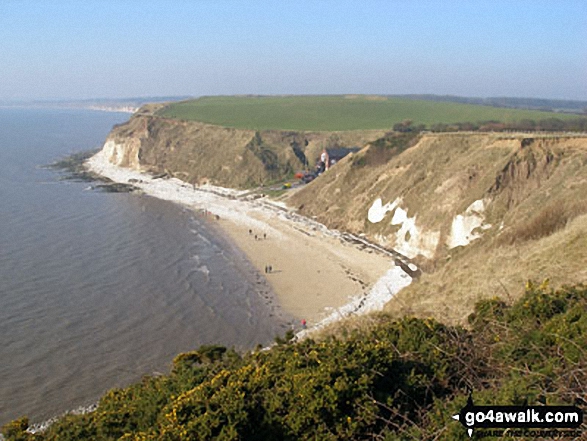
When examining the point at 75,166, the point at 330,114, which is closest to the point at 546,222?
the point at 75,166

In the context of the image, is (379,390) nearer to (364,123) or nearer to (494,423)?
(494,423)

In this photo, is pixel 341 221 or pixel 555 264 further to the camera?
pixel 341 221

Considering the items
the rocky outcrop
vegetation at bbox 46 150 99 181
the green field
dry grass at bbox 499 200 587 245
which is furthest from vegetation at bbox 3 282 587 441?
the green field

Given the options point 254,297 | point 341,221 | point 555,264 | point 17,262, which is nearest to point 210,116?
point 341,221

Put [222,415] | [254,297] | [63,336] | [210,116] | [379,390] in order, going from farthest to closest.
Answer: [210,116], [254,297], [63,336], [379,390], [222,415]

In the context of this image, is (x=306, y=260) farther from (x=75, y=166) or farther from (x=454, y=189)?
(x=75, y=166)
